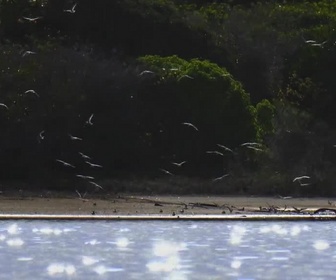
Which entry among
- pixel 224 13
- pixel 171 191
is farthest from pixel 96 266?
Result: pixel 224 13

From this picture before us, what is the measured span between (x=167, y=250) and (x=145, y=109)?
3081cm

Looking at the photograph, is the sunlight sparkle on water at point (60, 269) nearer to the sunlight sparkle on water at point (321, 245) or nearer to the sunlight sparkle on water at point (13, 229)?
the sunlight sparkle on water at point (321, 245)

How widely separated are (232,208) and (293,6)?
161ft

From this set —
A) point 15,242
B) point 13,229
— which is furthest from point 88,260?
point 13,229

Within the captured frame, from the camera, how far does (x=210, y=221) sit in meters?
63.1

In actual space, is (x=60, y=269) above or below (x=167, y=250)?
below

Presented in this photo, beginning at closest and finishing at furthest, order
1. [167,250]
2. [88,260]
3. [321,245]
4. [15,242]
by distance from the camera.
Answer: [88,260], [167,250], [321,245], [15,242]

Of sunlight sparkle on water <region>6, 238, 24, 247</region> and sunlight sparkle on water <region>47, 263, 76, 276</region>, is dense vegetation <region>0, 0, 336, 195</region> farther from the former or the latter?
sunlight sparkle on water <region>47, 263, 76, 276</region>

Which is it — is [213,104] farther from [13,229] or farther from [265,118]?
[13,229]

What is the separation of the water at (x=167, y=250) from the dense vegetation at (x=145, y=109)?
11947 mm

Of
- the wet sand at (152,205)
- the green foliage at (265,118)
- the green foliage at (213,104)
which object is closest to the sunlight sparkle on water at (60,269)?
the wet sand at (152,205)

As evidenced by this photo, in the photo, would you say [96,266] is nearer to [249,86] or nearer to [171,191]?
[171,191]

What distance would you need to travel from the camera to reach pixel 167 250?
53562 millimetres

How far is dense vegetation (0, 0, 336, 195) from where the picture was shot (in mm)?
78250
